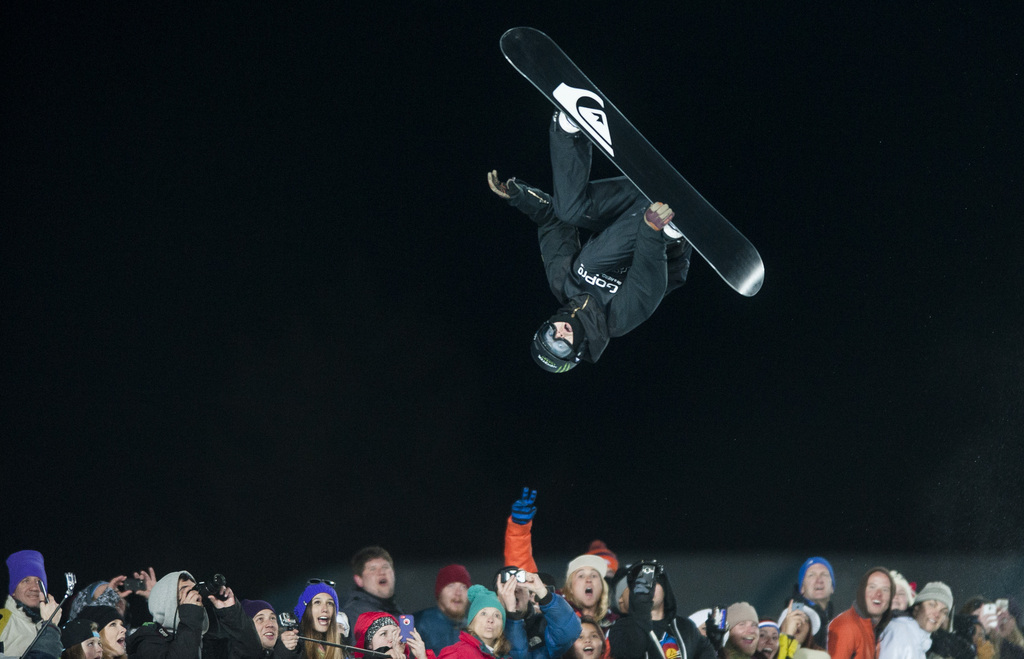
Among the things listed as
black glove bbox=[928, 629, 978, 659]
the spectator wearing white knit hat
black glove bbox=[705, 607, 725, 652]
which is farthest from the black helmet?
black glove bbox=[928, 629, 978, 659]

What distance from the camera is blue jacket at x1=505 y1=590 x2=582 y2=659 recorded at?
139 inches

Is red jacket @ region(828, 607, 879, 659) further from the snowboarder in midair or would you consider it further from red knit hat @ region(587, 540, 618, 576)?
the snowboarder in midair

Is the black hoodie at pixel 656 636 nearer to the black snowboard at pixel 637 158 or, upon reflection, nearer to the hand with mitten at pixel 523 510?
the hand with mitten at pixel 523 510

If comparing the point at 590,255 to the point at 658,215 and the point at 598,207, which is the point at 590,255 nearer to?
the point at 598,207

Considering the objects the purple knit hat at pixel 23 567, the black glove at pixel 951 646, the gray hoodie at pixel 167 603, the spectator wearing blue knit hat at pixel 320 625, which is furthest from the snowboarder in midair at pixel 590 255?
the purple knit hat at pixel 23 567

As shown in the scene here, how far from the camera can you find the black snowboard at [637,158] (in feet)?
11.4

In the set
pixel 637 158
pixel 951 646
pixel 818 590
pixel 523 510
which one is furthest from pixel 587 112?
pixel 951 646

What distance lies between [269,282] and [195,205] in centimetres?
47

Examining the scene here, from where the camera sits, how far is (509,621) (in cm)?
357

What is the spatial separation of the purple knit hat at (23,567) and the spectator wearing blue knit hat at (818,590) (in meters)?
2.98

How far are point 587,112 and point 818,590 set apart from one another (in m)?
2.08

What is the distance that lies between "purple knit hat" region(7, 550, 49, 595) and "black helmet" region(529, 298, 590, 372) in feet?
7.10

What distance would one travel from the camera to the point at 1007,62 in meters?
4.67

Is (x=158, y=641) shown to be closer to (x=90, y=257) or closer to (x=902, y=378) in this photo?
(x=90, y=257)
